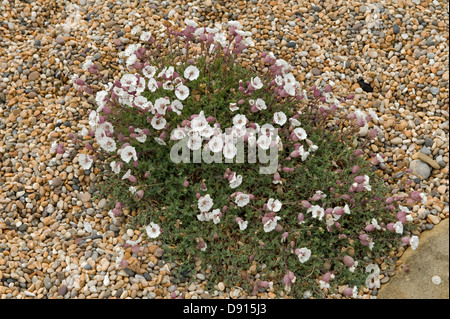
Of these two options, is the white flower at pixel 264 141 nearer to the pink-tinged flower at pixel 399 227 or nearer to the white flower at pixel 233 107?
the white flower at pixel 233 107

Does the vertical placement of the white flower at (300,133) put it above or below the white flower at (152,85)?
below

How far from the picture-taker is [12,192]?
402 centimetres

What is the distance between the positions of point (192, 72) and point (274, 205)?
136cm

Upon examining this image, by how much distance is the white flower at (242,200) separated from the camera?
364 centimetres

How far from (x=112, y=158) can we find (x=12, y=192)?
36.4 inches

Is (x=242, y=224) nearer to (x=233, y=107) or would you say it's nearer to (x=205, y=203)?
(x=205, y=203)

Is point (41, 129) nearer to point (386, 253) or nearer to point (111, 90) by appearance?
point (111, 90)

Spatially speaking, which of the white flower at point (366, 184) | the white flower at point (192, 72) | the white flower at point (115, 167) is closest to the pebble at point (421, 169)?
the white flower at point (366, 184)

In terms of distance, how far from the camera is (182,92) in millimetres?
3855

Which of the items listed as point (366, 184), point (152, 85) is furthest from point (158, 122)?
point (366, 184)

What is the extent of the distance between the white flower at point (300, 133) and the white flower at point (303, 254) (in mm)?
964

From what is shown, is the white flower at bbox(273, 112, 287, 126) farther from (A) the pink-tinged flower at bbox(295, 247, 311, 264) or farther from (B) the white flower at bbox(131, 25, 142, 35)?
(B) the white flower at bbox(131, 25, 142, 35)

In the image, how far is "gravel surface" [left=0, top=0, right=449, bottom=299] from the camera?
3619 millimetres

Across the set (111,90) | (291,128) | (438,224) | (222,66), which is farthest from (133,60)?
(438,224)
